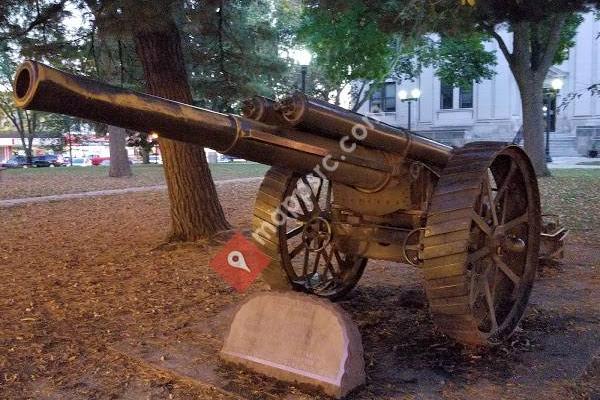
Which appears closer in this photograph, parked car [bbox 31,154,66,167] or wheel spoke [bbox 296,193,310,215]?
wheel spoke [bbox 296,193,310,215]

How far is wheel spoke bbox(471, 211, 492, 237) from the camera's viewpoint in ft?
11.8

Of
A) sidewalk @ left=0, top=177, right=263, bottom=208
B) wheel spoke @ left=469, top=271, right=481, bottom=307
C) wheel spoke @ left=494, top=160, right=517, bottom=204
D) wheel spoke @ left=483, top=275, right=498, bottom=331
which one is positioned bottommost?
sidewalk @ left=0, top=177, right=263, bottom=208

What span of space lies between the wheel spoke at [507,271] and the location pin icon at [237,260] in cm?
195

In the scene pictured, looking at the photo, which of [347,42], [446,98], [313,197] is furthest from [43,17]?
[446,98]

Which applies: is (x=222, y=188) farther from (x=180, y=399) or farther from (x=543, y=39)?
(x=180, y=399)

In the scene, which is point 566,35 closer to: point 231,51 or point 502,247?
point 231,51

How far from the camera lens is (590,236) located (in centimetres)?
909

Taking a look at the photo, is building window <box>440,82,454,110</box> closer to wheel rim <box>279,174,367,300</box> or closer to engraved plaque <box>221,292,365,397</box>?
wheel rim <box>279,174,367,300</box>

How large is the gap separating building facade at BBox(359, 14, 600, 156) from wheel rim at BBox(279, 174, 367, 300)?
102ft

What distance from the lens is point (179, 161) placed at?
8125 millimetres

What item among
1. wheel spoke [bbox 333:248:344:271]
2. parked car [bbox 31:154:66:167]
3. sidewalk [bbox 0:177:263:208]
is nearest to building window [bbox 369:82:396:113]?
parked car [bbox 31:154:66:167]

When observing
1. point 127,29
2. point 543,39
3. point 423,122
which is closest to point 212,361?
point 127,29

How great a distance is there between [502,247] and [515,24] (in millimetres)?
7405

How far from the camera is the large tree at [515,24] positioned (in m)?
8.28
